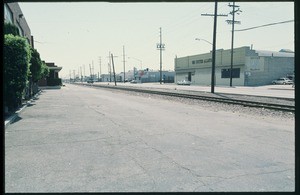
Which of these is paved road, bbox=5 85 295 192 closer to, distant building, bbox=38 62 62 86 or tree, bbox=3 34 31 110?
tree, bbox=3 34 31 110

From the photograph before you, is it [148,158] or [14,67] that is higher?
[14,67]

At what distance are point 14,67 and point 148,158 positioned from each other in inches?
365

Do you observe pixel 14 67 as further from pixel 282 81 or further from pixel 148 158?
pixel 282 81

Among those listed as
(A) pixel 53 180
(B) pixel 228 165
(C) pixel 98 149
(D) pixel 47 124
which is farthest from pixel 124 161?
(D) pixel 47 124

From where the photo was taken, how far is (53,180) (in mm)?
4430

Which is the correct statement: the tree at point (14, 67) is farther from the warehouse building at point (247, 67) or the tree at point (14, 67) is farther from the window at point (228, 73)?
the window at point (228, 73)

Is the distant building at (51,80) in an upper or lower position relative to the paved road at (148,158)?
upper

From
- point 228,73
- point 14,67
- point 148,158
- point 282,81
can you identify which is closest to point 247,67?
point 228,73

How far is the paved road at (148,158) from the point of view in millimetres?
4301

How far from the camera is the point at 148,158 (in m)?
5.73

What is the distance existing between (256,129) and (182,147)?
13.1ft

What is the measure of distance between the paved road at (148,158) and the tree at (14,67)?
120 inches

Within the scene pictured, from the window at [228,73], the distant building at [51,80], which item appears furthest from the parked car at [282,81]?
the distant building at [51,80]

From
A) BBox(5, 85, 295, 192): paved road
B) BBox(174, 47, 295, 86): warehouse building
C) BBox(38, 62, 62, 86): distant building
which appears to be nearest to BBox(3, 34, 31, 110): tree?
BBox(5, 85, 295, 192): paved road
